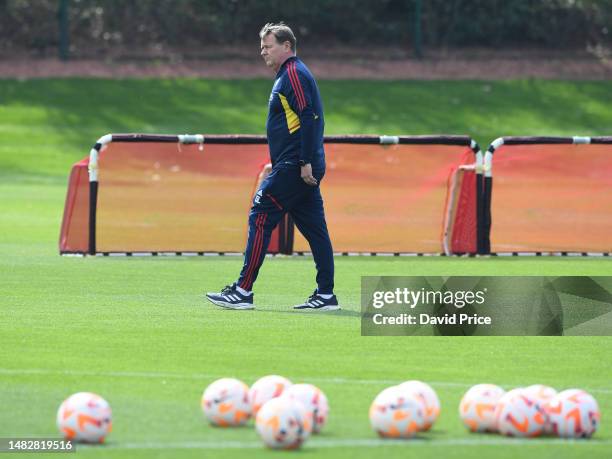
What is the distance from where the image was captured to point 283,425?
6.81 meters

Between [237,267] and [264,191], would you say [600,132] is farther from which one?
[264,191]

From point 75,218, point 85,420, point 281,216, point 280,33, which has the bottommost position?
point 85,420

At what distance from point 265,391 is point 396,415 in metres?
0.74

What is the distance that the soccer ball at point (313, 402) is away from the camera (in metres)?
7.25

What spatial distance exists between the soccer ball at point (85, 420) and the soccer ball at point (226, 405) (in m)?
0.58

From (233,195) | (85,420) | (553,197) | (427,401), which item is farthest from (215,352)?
(553,197)

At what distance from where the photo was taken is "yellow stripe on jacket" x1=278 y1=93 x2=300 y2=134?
38.9 ft

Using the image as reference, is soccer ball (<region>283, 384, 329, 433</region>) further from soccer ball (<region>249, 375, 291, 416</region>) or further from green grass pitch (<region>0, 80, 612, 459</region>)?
soccer ball (<region>249, 375, 291, 416</region>)

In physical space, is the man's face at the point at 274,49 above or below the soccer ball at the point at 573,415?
above

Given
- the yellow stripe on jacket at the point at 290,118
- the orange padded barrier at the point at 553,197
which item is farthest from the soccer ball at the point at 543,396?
the orange padded barrier at the point at 553,197

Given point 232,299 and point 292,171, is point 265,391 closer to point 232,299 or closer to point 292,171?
point 232,299

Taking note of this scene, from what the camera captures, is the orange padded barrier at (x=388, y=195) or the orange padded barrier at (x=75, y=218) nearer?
the orange padded barrier at (x=75, y=218)

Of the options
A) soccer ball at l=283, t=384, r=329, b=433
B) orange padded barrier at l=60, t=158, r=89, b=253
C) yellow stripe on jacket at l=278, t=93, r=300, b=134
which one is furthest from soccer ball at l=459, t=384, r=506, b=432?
orange padded barrier at l=60, t=158, r=89, b=253

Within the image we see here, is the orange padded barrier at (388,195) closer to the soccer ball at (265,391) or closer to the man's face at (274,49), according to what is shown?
the man's face at (274,49)
